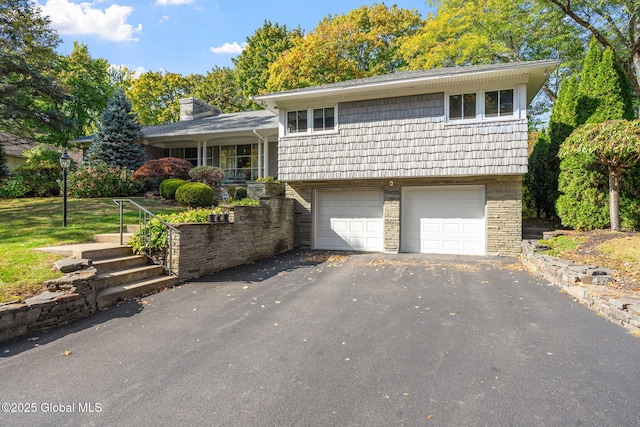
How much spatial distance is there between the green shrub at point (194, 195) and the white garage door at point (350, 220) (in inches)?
143

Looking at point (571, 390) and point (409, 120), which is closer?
point (571, 390)

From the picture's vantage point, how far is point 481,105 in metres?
9.01

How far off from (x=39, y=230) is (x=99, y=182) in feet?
17.0

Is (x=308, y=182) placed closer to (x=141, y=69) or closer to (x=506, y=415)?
(x=506, y=415)

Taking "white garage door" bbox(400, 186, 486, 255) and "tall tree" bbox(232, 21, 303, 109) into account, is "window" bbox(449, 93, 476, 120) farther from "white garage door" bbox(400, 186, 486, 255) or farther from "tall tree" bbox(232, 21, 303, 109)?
"tall tree" bbox(232, 21, 303, 109)

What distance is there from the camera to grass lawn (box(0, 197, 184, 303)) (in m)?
4.64

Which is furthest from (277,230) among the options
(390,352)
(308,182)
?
(390,352)

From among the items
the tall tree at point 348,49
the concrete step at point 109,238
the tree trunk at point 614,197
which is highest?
the tall tree at point 348,49

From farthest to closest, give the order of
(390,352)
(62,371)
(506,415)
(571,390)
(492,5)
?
(492,5) < (390,352) < (62,371) < (571,390) < (506,415)

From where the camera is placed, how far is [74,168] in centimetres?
1460

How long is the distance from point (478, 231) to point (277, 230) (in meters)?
6.01

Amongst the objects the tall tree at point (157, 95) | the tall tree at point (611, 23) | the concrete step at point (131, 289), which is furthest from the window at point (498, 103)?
the tall tree at point (157, 95)

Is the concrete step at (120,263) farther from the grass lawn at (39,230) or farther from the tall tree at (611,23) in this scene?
the tall tree at (611,23)

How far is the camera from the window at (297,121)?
10.7 m
